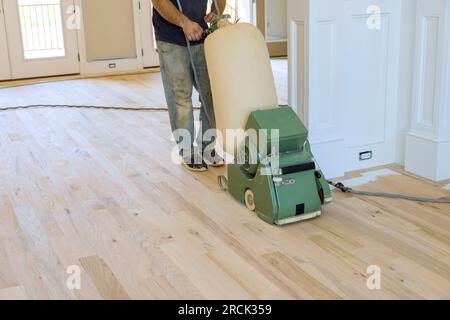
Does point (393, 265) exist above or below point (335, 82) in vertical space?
below

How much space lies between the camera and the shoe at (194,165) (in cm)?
334

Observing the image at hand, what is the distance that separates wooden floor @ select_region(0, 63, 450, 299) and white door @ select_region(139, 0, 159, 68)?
128 inches

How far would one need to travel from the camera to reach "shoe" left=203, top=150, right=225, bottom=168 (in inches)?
135

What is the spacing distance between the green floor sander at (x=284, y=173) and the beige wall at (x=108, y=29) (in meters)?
4.13

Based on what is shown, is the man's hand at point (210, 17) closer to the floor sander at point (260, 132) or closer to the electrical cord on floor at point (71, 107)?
the floor sander at point (260, 132)

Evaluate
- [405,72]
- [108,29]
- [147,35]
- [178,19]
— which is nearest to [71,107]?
[108,29]

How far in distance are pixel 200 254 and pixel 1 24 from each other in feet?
14.7

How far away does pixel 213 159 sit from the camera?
3.49 metres

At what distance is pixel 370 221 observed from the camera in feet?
8.61

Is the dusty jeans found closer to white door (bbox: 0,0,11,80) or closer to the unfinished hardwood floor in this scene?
the unfinished hardwood floor

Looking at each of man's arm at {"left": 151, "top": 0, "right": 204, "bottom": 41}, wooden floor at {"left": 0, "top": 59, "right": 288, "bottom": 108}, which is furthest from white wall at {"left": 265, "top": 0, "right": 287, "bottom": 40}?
man's arm at {"left": 151, "top": 0, "right": 204, "bottom": 41}
